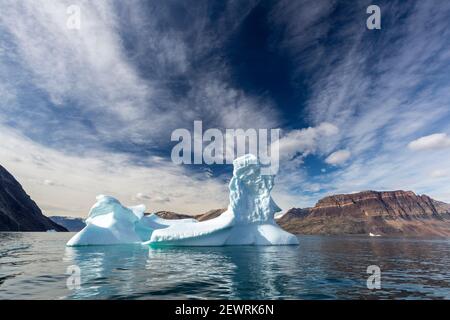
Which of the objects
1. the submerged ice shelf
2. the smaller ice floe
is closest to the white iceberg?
the submerged ice shelf

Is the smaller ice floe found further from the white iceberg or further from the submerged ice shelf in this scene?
the white iceberg

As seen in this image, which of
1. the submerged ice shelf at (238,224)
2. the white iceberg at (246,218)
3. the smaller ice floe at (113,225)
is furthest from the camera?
the smaller ice floe at (113,225)

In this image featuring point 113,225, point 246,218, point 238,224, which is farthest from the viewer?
point 113,225

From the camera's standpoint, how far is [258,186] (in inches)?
1590

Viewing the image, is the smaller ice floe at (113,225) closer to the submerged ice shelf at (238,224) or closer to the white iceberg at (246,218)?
the submerged ice shelf at (238,224)

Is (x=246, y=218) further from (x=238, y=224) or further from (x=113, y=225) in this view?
(x=113, y=225)

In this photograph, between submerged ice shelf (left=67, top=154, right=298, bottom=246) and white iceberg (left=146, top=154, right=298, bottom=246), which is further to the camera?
submerged ice shelf (left=67, top=154, right=298, bottom=246)

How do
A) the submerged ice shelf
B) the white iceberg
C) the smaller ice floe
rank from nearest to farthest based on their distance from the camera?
the white iceberg
the submerged ice shelf
the smaller ice floe

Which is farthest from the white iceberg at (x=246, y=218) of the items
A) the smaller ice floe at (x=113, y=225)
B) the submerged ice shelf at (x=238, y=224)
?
the smaller ice floe at (x=113, y=225)

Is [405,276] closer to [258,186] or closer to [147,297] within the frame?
[147,297]

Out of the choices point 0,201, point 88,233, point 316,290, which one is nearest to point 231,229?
point 88,233

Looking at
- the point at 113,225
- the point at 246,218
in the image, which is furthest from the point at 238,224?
the point at 113,225

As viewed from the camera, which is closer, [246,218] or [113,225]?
[246,218]
